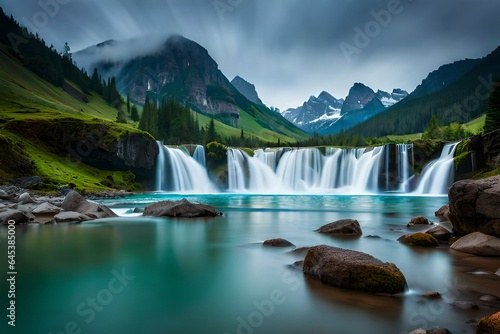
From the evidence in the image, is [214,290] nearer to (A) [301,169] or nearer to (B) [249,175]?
(A) [301,169]

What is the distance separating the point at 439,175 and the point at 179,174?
182 feet

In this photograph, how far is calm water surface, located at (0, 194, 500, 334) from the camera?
7.11 m

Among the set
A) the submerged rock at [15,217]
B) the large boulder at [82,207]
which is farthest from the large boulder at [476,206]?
the submerged rock at [15,217]

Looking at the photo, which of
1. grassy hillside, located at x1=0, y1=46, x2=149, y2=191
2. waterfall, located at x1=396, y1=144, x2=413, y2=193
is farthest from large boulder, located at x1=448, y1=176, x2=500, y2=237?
waterfall, located at x1=396, y1=144, x2=413, y2=193

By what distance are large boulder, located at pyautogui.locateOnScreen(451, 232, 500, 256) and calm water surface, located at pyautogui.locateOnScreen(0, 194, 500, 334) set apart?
1.82 feet

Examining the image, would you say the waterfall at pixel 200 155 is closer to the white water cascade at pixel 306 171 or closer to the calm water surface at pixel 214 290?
the white water cascade at pixel 306 171

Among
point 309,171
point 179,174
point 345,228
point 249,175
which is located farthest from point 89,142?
point 345,228

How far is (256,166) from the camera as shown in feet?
285

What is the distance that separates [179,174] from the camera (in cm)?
8100

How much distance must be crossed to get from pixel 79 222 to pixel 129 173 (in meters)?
57.8

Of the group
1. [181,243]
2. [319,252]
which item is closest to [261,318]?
[319,252]

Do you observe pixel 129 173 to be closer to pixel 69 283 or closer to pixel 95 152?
pixel 95 152

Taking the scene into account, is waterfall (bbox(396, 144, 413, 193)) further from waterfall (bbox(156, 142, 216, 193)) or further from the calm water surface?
the calm water surface

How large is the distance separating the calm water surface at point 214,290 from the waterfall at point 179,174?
63.1m
